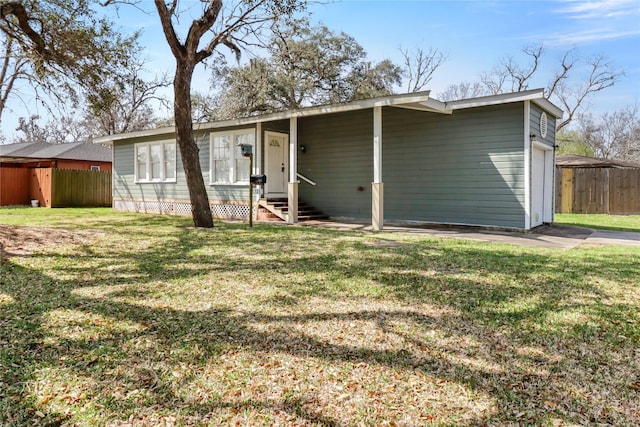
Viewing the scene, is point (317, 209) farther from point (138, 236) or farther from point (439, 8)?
point (439, 8)

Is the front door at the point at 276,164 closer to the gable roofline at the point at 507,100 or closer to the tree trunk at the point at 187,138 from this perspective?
the tree trunk at the point at 187,138

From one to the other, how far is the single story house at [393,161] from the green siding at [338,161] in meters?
0.03

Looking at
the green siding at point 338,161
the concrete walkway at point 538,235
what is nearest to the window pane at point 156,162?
the green siding at point 338,161

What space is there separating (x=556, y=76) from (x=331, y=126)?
20446 millimetres

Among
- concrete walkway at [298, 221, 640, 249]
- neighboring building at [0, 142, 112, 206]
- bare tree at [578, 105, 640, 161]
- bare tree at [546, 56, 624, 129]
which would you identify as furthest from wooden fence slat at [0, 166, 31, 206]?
bare tree at [578, 105, 640, 161]

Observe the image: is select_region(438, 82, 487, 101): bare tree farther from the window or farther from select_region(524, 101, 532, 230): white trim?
select_region(524, 101, 532, 230): white trim

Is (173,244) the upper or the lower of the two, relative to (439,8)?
lower

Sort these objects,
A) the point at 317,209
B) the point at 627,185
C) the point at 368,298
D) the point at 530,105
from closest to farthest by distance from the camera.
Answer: the point at 368,298
the point at 530,105
the point at 317,209
the point at 627,185

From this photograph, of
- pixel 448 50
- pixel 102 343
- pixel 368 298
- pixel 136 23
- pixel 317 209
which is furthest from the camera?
pixel 448 50

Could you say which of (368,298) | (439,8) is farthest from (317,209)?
(368,298)

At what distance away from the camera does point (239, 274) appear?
471cm

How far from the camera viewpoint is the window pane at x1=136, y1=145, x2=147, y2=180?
46.6ft

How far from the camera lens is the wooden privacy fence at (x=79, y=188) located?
1700cm

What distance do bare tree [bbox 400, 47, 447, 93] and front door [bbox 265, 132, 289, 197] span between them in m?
15.0
